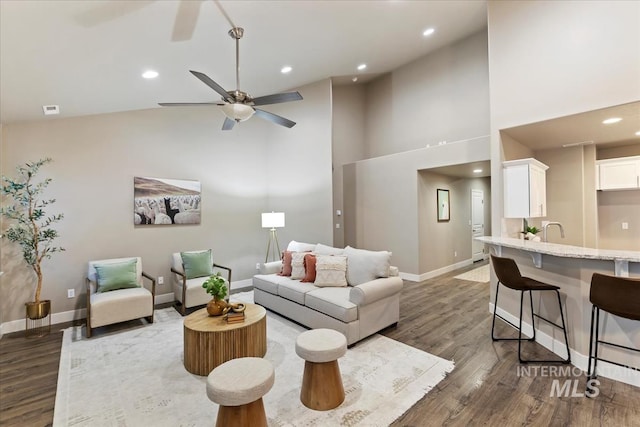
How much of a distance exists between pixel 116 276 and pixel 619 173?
310 inches

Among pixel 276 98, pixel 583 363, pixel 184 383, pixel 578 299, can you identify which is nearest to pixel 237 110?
pixel 276 98

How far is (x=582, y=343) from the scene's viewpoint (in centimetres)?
267

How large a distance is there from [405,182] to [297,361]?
430 centimetres

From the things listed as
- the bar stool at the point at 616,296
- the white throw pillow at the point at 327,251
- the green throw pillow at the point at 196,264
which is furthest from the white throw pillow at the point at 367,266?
the green throw pillow at the point at 196,264

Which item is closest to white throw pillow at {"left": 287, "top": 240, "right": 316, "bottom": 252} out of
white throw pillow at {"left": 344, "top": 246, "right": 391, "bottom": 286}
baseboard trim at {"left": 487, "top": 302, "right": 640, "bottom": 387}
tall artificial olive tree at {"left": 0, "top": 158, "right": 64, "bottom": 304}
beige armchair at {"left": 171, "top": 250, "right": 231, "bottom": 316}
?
white throw pillow at {"left": 344, "top": 246, "right": 391, "bottom": 286}

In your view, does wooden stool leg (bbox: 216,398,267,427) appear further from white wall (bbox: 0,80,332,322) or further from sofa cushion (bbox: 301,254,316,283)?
white wall (bbox: 0,80,332,322)

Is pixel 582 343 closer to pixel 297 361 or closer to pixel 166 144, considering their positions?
pixel 297 361

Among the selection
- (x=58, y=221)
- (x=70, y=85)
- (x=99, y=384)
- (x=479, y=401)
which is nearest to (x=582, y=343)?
(x=479, y=401)

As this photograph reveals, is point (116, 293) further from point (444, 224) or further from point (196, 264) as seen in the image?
point (444, 224)

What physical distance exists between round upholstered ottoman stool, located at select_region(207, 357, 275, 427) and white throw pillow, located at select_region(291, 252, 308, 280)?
2.16m

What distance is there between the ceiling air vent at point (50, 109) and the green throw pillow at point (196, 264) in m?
2.44

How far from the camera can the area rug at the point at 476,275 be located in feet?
19.5

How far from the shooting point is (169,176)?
4.97 meters

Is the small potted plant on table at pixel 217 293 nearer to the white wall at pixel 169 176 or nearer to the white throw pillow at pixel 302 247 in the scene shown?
the white throw pillow at pixel 302 247
